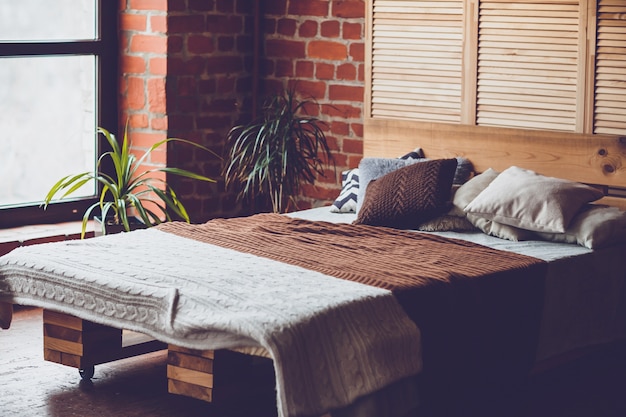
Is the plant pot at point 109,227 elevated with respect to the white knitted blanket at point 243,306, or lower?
elevated

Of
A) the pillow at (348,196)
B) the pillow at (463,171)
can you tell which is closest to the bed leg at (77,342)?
the pillow at (348,196)

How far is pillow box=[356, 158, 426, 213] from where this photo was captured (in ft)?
16.9

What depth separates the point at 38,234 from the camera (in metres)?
5.41

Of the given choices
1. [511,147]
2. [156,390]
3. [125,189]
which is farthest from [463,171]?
[156,390]

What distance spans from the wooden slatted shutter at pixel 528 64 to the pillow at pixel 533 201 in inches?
17.0

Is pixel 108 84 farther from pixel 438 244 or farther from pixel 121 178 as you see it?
pixel 438 244

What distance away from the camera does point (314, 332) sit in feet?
10.8

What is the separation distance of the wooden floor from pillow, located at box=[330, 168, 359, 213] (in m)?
1.18

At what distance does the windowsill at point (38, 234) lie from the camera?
522cm

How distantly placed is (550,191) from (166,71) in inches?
86.3

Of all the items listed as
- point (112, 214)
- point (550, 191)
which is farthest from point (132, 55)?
point (550, 191)

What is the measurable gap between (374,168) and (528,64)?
87 centimetres

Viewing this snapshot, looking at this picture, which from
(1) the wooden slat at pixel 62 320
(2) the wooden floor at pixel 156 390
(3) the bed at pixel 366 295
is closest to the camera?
(3) the bed at pixel 366 295

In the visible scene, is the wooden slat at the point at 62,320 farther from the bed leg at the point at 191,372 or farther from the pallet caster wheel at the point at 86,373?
the bed leg at the point at 191,372
